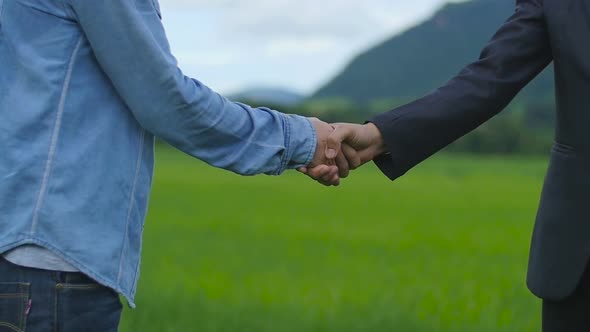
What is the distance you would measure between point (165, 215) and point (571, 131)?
42.6 feet

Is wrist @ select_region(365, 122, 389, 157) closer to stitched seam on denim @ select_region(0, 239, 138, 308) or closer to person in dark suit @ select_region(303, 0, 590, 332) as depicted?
person in dark suit @ select_region(303, 0, 590, 332)

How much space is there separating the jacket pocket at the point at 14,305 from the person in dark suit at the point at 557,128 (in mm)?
1004

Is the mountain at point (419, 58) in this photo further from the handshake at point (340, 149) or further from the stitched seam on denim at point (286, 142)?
the stitched seam on denim at point (286, 142)

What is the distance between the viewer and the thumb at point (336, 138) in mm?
2595

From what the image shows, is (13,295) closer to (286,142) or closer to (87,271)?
(87,271)

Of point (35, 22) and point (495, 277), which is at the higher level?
point (35, 22)

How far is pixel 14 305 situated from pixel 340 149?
122 cm

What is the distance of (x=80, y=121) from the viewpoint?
1.79m

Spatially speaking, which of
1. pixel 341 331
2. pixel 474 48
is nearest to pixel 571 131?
pixel 341 331

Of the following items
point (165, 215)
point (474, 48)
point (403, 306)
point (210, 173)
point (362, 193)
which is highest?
point (403, 306)

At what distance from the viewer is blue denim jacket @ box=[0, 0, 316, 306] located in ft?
5.81

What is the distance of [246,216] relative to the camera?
48.4ft

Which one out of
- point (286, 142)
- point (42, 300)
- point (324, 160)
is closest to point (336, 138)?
point (324, 160)

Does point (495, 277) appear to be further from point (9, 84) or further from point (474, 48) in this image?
point (474, 48)
